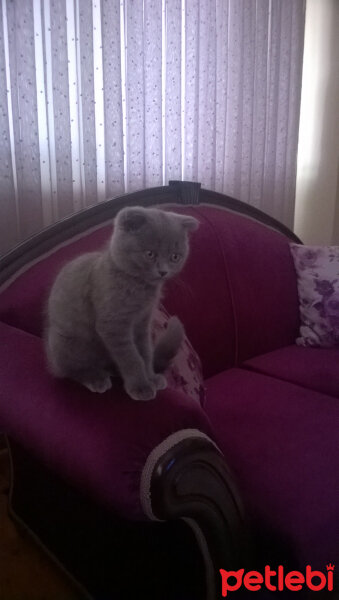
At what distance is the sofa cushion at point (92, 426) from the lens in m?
0.61

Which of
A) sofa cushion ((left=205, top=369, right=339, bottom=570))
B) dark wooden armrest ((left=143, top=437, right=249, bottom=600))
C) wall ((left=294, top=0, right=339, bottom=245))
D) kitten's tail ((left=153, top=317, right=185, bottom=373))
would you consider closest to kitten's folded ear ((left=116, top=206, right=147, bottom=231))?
kitten's tail ((left=153, top=317, right=185, bottom=373))

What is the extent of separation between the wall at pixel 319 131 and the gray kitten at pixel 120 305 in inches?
87.0

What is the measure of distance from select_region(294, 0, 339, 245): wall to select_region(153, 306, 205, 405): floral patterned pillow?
1.97 meters

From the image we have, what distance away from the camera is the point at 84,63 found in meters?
1.51

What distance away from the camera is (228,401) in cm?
122

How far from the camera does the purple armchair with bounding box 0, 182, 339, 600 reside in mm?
632

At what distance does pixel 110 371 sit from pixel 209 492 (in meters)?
0.29

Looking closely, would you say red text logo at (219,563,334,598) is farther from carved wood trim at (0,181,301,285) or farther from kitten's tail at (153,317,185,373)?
carved wood trim at (0,181,301,285)

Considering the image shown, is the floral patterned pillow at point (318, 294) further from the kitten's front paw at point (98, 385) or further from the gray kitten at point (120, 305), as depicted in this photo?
the kitten's front paw at point (98, 385)

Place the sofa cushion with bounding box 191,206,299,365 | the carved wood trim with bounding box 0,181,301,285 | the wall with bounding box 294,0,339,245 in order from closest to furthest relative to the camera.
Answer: the carved wood trim with bounding box 0,181,301,285 < the sofa cushion with bounding box 191,206,299,365 < the wall with bounding box 294,0,339,245

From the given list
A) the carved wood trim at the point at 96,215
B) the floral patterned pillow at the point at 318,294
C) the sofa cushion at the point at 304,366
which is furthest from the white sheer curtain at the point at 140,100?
the sofa cushion at the point at 304,366

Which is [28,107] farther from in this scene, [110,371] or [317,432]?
[317,432]

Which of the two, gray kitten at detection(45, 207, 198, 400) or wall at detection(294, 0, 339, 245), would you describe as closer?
gray kitten at detection(45, 207, 198, 400)

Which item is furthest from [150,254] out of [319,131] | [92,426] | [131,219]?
[319,131]
